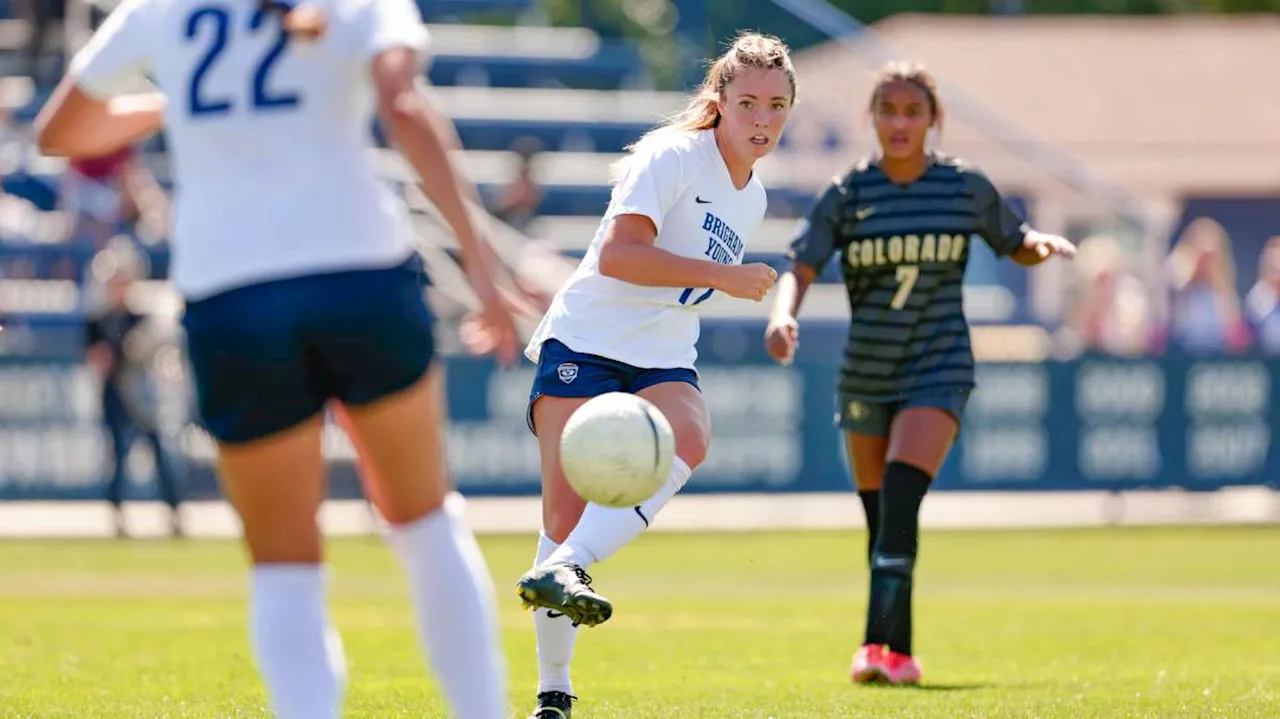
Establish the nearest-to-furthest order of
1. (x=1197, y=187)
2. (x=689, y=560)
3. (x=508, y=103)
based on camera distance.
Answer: (x=689, y=560), (x=508, y=103), (x=1197, y=187)

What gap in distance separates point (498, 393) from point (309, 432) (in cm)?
1510

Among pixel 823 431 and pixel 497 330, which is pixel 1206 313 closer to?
pixel 823 431

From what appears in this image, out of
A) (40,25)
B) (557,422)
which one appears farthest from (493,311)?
(40,25)

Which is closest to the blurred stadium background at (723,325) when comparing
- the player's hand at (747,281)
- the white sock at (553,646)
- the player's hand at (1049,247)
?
the player's hand at (1049,247)

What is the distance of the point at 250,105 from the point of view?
15.6 feet

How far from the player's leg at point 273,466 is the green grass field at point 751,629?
2604 millimetres

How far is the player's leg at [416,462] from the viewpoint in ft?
15.6

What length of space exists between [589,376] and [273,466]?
2.44 meters

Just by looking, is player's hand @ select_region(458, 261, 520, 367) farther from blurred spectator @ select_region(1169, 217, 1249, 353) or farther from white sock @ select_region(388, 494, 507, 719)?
blurred spectator @ select_region(1169, 217, 1249, 353)

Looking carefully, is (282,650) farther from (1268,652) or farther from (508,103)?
(508,103)

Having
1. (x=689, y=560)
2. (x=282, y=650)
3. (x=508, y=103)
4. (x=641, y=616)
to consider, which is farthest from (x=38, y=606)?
(x=508, y=103)

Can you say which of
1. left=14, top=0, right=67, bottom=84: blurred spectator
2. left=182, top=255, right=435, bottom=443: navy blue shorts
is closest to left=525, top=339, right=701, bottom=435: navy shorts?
left=182, top=255, right=435, bottom=443: navy blue shorts

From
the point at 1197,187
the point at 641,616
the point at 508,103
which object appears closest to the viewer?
the point at 641,616

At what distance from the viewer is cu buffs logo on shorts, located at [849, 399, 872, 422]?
9.15m
